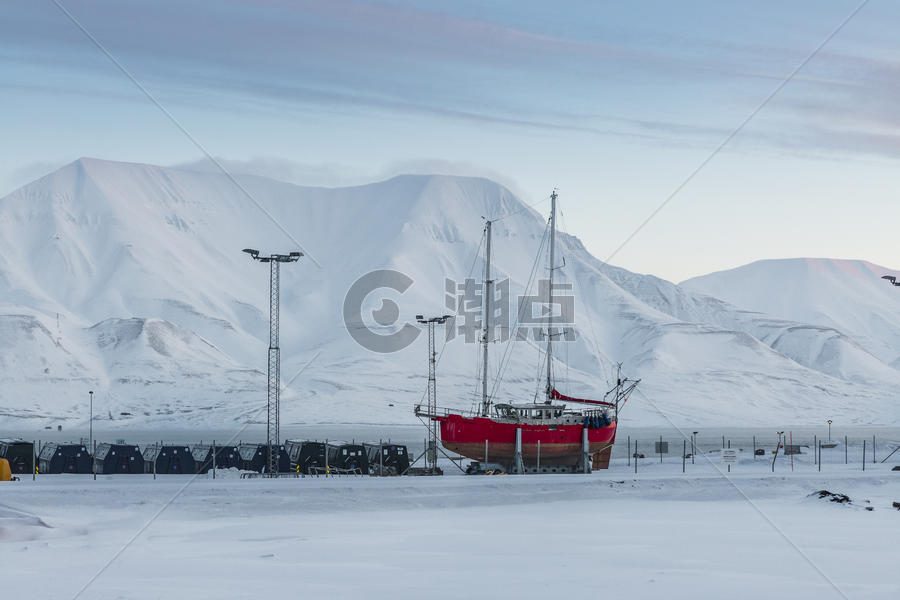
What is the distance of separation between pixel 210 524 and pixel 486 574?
14327 millimetres

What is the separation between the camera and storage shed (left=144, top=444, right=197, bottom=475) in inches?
2549

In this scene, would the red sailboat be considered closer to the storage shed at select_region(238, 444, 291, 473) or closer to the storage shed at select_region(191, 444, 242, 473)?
the storage shed at select_region(238, 444, 291, 473)

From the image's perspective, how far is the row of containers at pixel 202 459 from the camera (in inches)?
2514

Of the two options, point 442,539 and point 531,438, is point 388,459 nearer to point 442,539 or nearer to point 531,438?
point 531,438

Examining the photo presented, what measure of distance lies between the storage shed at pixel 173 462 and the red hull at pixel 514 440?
19.5m

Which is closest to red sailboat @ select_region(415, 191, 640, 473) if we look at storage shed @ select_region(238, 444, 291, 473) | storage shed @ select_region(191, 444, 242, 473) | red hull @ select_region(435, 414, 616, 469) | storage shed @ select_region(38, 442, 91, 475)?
red hull @ select_region(435, 414, 616, 469)

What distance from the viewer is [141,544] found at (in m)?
35.3

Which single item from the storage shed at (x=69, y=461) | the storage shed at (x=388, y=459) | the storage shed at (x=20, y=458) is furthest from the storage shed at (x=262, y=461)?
the storage shed at (x=20, y=458)

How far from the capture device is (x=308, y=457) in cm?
6675

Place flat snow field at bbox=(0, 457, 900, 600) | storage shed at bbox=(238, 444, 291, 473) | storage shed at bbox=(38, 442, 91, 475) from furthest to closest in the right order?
storage shed at bbox=(238, 444, 291, 473) → storage shed at bbox=(38, 442, 91, 475) → flat snow field at bbox=(0, 457, 900, 600)

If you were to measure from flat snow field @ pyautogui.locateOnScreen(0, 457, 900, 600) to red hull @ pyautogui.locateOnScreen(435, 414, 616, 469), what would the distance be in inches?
645

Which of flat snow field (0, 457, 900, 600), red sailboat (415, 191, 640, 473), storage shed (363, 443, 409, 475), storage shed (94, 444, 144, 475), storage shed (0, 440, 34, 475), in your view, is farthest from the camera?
red sailboat (415, 191, 640, 473)

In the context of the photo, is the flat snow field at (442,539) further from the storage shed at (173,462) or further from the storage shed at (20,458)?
the storage shed at (20,458)

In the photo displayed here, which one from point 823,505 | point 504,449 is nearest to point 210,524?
point 823,505
